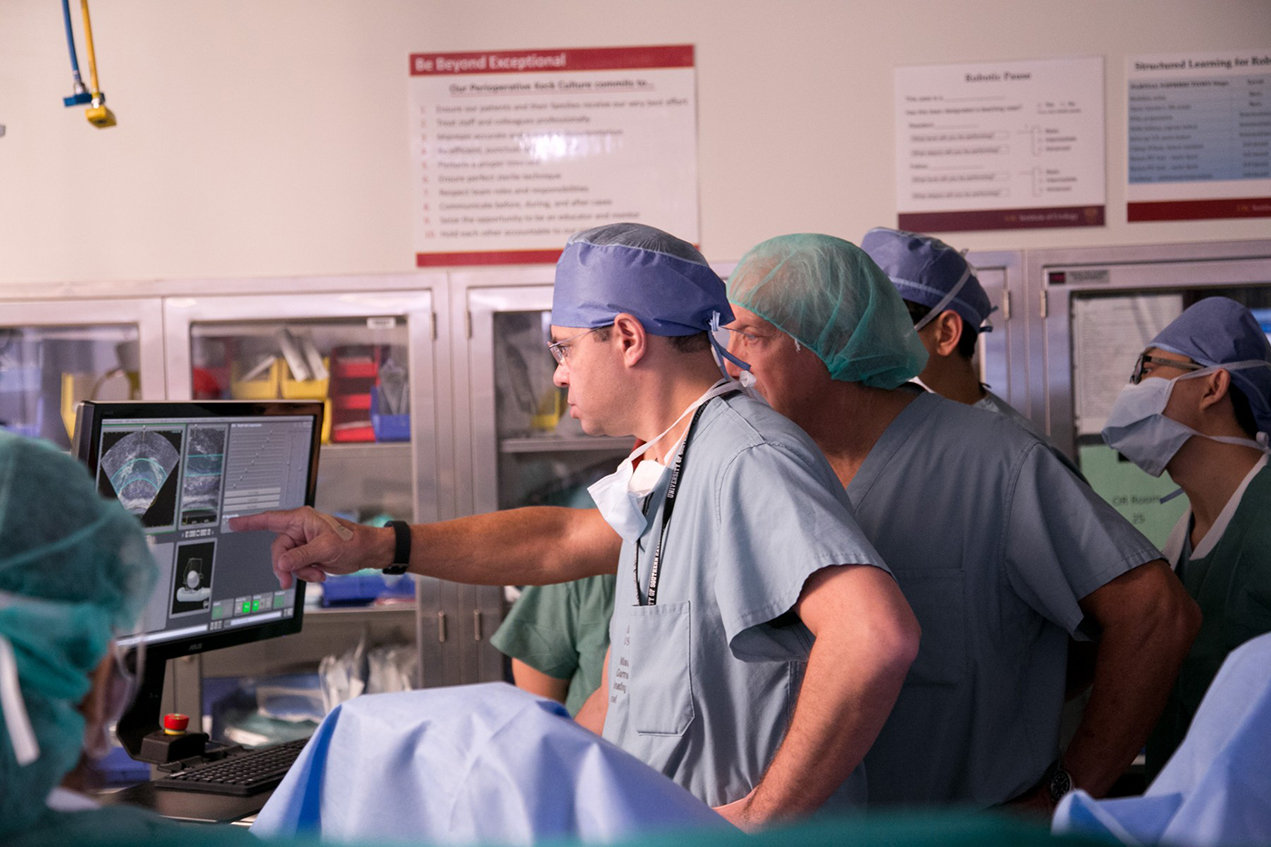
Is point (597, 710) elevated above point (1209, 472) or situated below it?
below

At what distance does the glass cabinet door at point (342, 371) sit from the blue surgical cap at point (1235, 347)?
6.13 ft

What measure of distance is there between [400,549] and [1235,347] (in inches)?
65.7

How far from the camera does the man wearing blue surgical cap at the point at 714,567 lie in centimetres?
117

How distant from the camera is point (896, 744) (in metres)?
1.59

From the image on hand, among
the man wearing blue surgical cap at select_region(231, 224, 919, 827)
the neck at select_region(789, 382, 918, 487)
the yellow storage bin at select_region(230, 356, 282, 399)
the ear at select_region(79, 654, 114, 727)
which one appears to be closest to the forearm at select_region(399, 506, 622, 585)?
the man wearing blue surgical cap at select_region(231, 224, 919, 827)

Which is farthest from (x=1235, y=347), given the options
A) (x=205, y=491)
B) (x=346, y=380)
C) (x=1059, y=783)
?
(x=346, y=380)

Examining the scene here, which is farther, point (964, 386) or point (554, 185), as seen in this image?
point (554, 185)

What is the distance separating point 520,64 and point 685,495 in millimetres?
1914

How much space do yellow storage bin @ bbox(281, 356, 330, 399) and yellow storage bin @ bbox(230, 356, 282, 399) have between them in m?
0.02

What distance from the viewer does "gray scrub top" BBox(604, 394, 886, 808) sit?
1.24 m

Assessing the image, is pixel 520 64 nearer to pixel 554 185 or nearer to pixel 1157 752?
pixel 554 185

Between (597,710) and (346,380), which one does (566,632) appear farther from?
(346,380)

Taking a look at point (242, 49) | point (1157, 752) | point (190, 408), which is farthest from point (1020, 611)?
point (242, 49)

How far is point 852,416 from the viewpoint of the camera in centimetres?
174
